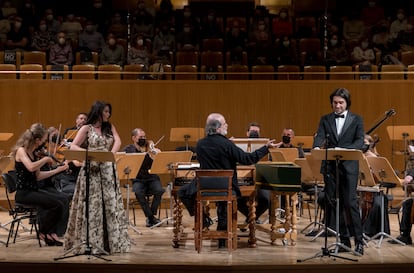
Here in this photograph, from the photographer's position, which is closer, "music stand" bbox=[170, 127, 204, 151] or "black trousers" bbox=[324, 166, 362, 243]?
"black trousers" bbox=[324, 166, 362, 243]

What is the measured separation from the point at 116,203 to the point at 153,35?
779cm

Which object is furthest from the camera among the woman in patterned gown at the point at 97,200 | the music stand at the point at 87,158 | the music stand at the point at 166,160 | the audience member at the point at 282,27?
the audience member at the point at 282,27

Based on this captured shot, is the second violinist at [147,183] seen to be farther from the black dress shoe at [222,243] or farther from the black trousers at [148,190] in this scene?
the black dress shoe at [222,243]

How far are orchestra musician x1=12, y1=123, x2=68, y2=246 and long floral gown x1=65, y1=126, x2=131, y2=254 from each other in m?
0.43

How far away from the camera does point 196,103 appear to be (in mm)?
12844

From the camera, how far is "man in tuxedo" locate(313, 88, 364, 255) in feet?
22.8

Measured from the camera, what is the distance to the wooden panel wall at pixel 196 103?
498 inches

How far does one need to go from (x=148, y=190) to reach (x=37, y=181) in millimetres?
1956

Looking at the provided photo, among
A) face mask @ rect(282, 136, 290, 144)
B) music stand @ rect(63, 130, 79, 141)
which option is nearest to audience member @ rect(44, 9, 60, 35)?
music stand @ rect(63, 130, 79, 141)

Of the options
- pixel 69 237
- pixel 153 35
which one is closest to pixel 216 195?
pixel 69 237

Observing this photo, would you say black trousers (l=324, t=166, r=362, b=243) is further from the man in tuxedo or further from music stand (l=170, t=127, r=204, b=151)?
music stand (l=170, t=127, r=204, b=151)

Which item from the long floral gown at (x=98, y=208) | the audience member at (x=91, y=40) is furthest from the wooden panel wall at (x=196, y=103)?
the long floral gown at (x=98, y=208)

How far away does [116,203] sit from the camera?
7125 millimetres

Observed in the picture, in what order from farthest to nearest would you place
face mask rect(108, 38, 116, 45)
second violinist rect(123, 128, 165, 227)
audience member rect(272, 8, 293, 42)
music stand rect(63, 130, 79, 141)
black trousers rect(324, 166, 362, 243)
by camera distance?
audience member rect(272, 8, 293, 42)
face mask rect(108, 38, 116, 45)
music stand rect(63, 130, 79, 141)
second violinist rect(123, 128, 165, 227)
black trousers rect(324, 166, 362, 243)
